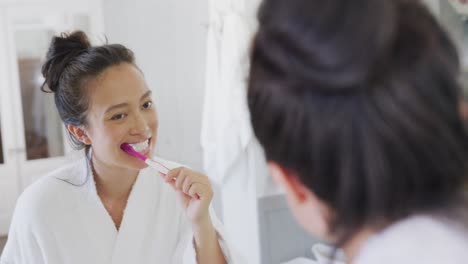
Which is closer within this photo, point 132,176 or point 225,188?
point 132,176

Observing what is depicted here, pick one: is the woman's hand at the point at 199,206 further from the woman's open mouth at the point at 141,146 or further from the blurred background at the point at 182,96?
the blurred background at the point at 182,96

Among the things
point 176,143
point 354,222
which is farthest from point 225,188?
point 354,222

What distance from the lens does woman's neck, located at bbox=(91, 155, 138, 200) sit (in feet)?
3.59

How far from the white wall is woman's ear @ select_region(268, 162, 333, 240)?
200 cm

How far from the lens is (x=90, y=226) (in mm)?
1055

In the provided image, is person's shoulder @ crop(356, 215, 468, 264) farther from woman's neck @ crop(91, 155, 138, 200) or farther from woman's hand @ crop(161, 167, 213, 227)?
woman's neck @ crop(91, 155, 138, 200)

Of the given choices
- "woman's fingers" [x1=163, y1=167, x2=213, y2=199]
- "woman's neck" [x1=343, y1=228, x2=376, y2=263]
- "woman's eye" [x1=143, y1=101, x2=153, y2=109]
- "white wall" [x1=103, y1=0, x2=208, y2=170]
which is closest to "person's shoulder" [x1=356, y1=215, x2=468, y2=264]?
"woman's neck" [x1=343, y1=228, x2=376, y2=263]

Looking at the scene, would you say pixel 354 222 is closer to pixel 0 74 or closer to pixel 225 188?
pixel 225 188

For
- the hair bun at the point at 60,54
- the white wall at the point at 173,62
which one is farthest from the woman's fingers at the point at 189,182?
the white wall at the point at 173,62

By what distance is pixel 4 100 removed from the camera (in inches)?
117

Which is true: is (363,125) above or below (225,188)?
above

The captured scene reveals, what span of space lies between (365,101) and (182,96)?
2.23 m

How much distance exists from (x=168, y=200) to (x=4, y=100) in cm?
229

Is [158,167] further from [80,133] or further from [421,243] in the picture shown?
[421,243]
